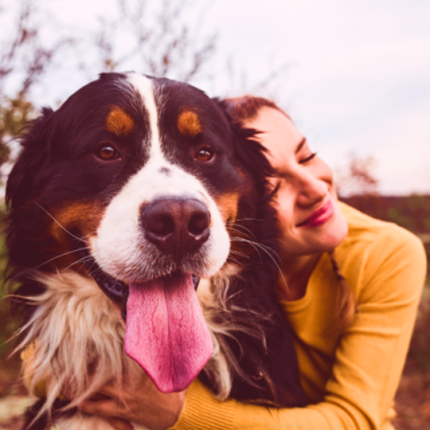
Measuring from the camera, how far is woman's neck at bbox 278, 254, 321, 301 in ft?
8.12

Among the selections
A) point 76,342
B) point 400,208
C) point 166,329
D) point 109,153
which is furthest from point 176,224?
point 400,208

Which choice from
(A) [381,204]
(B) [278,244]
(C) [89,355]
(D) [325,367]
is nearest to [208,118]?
(B) [278,244]

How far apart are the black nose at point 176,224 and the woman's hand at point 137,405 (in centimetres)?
65

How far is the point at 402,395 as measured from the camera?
4.36m

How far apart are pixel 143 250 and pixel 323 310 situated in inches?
50.2

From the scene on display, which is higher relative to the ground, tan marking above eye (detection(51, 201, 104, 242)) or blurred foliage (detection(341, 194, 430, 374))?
tan marking above eye (detection(51, 201, 104, 242))

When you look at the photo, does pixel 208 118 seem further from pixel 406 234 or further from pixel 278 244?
pixel 406 234

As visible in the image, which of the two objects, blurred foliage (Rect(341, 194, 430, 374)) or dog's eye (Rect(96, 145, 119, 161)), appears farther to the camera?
blurred foliage (Rect(341, 194, 430, 374))

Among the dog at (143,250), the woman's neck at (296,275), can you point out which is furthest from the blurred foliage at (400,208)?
the dog at (143,250)

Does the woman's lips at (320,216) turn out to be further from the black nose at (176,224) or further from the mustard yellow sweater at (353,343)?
the black nose at (176,224)

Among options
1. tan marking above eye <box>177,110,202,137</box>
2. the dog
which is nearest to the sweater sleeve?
the dog

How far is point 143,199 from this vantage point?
1.46 m

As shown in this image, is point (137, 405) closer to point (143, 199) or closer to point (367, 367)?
point (143, 199)

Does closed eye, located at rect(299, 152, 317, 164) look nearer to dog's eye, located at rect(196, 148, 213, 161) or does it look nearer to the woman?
the woman
